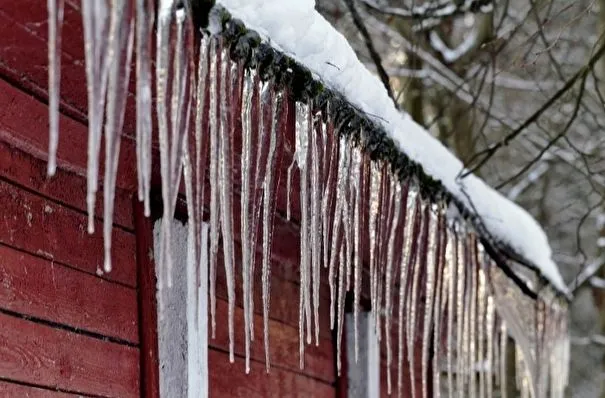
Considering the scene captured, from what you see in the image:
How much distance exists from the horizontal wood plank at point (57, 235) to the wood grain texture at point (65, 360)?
7.1 inches

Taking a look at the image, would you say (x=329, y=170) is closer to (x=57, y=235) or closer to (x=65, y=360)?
(x=57, y=235)

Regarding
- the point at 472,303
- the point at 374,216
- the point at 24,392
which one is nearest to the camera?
the point at 24,392

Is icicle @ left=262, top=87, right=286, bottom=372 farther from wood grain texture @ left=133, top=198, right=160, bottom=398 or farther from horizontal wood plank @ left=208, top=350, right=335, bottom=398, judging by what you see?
horizontal wood plank @ left=208, top=350, right=335, bottom=398

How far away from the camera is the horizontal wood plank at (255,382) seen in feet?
10.6

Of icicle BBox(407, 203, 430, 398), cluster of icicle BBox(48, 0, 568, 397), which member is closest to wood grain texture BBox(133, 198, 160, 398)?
cluster of icicle BBox(48, 0, 568, 397)

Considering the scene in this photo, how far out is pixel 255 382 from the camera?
3.50 meters

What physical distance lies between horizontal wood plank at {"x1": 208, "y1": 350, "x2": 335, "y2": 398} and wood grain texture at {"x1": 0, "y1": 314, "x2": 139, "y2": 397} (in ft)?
1.55

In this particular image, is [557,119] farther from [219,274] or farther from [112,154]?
[112,154]

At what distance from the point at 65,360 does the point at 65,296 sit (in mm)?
155

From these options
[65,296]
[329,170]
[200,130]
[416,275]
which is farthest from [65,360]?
[416,275]

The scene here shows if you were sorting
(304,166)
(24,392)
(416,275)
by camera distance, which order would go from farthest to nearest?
(416,275), (304,166), (24,392)

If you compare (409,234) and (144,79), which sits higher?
(409,234)

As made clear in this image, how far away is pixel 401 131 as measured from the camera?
3117 millimetres

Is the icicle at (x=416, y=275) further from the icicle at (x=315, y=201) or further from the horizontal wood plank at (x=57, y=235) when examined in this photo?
the horizontal wood plank at (x=57, y=235)
